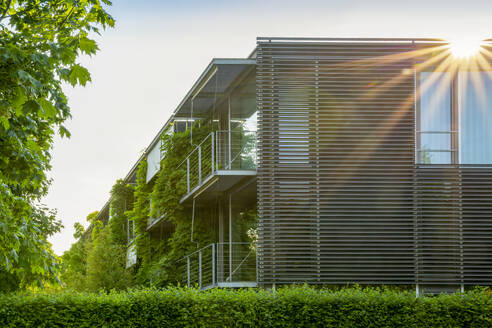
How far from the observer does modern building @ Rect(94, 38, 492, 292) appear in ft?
56.4

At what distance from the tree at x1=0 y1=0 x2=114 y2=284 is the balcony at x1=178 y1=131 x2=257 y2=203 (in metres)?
8.14

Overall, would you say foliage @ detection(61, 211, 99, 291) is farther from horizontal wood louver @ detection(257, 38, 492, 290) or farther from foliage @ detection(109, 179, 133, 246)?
horizontal wood louver @ detection(257, 38, 492, 290)

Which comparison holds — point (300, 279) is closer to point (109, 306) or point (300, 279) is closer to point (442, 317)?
point (442, 317)

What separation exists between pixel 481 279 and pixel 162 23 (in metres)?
9.28

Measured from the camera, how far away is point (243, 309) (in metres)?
13.8

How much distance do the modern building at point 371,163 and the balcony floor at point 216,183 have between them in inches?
2.8

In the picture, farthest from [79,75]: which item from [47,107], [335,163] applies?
[335,163]

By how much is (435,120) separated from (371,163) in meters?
1.80

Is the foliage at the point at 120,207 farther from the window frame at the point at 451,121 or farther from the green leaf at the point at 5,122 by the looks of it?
the green leaf at the point at 5,122

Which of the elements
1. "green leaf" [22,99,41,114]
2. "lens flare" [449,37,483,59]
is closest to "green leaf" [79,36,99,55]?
"green leaf" [22,99,41,114]

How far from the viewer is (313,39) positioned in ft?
59.0

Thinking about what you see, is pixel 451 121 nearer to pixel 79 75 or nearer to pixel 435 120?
pixel 435 120

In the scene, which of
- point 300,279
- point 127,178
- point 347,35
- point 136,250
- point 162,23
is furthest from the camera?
point 127,178

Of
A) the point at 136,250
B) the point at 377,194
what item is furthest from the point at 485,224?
the point at 136,250
